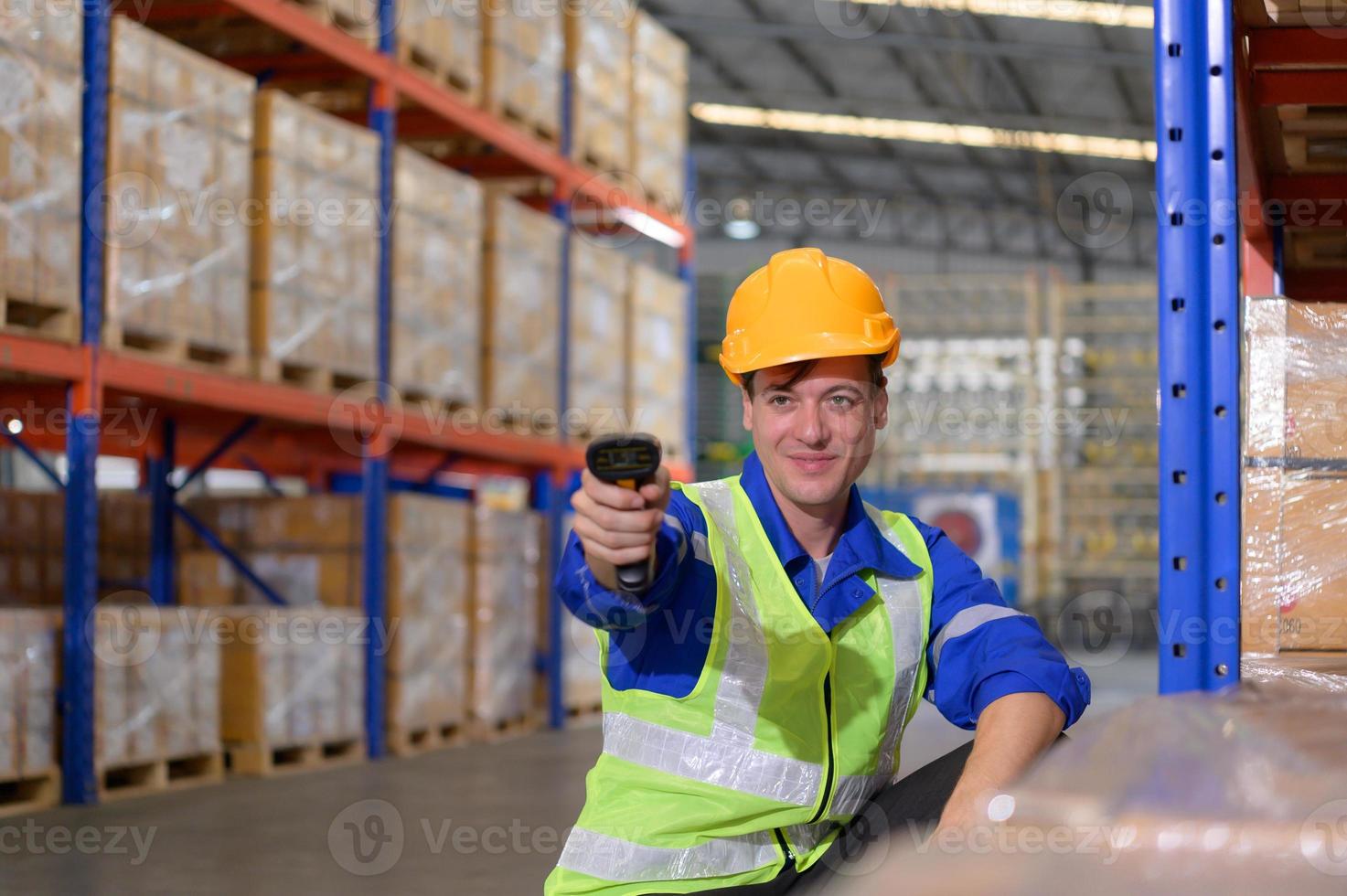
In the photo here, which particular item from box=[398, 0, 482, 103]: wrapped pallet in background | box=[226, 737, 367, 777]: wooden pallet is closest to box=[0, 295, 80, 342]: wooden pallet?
box=[226, 737, 367, 777]: wooden pallet

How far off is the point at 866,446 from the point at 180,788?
5189 mm

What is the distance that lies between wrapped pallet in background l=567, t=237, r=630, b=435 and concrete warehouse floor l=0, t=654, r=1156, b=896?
3182 mm

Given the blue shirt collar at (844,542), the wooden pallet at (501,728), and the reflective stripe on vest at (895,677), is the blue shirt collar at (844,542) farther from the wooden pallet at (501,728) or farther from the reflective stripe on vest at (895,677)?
the wooden pallet at (501,728)

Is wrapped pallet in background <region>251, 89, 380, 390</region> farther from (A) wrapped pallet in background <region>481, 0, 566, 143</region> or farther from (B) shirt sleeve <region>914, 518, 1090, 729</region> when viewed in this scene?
(B) shirt sleeve <region>914, 518, 1090, 729</region>

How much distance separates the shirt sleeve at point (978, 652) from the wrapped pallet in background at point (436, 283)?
6.03 metres

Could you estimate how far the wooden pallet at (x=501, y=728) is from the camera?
8.91 meters

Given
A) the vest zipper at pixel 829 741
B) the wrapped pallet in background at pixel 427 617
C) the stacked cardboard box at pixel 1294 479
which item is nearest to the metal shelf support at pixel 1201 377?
Result: the stacked cardboard box at pixel 1294 479

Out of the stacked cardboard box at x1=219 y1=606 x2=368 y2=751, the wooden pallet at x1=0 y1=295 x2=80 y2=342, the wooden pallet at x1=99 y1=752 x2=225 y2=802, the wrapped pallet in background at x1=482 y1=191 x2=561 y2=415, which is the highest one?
the wrapped pallet in background at x1=482 y1=191 x2=561 y2=415

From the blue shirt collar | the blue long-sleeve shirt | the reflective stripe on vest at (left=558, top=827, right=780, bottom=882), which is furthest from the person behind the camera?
the blue shirt collar

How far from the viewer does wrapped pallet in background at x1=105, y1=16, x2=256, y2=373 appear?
20.3ft

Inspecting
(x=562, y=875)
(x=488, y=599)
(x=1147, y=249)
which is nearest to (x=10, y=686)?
(x=488, y=599)

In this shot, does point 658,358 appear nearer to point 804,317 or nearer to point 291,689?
point 291,689

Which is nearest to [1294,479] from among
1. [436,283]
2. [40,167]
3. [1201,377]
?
[1201,377]

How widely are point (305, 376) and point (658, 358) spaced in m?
4.15
